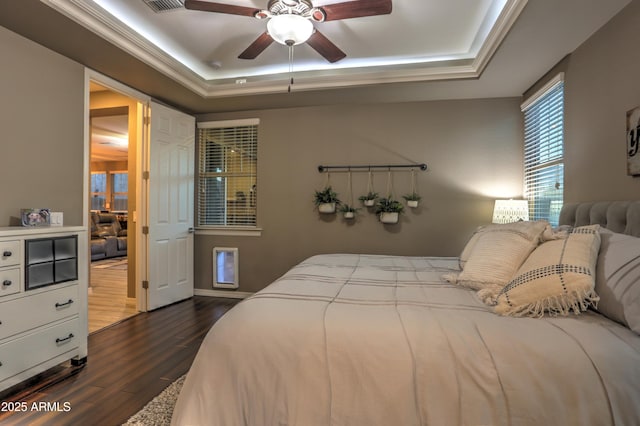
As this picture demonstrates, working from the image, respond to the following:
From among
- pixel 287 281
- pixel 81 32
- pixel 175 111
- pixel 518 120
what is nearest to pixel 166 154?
pixel 175 111

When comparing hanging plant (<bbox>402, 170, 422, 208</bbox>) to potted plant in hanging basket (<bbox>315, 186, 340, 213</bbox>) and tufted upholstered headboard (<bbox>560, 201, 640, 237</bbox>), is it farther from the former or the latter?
tufted upholstered headboard (<bbox>560, 201, 640, 237</bbox>)

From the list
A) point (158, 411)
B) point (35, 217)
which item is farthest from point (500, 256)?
point (35, 217)

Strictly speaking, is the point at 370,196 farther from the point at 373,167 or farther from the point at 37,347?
the point at 37,347

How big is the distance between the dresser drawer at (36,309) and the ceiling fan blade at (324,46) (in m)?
2.52

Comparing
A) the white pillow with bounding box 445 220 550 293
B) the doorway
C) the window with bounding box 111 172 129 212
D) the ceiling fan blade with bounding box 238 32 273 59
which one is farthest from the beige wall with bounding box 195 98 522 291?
the window with bounding box 111 172 129 212

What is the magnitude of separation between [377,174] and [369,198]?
0.32 metres

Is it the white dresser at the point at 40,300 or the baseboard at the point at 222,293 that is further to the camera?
the baseboard at the point at 222,293

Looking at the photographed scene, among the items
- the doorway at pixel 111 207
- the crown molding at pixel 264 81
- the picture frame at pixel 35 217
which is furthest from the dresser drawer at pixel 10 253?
the crown molding at pixel 264 81

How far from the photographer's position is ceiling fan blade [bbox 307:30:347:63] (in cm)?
231

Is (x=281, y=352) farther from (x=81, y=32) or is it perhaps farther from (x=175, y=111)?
(x=175, y=111)

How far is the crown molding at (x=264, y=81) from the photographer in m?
2.24

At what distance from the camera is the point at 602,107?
7.29 feet

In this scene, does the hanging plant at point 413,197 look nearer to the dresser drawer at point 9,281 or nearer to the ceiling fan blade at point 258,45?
the ceiling fan blade at point 258,45

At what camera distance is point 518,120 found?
361 cm
